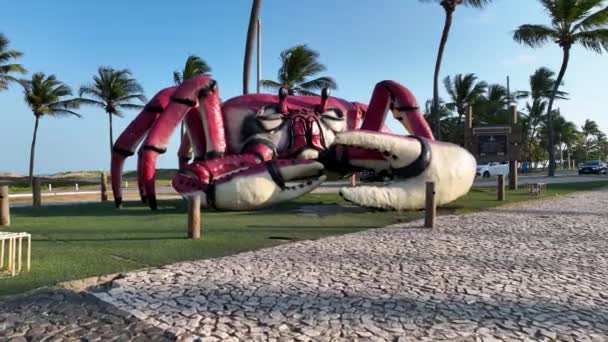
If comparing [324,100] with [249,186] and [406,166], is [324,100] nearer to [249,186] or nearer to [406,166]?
[406,166]

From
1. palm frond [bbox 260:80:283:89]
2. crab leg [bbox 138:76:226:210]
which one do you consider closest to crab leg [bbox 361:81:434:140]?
crab leg [bbox 138:76:226:210]

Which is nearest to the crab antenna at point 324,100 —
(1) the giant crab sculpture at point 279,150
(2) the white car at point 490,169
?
(1) the giant crab sculpture at point 279,150

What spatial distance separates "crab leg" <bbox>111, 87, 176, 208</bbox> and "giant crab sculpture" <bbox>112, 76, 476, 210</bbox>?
19 millimetres

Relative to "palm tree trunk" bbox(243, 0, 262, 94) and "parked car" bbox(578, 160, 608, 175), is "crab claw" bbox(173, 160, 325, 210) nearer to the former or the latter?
"palm tree trunk" bbox(243, 0, 262, 94)

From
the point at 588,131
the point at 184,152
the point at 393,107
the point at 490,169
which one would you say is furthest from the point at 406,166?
the point at 588,131

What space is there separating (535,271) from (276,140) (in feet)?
19.9

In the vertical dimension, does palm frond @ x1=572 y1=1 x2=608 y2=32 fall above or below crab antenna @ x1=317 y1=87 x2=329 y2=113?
above

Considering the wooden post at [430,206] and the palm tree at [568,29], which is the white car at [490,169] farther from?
the wooden post at [430,206]

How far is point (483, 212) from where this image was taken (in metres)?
9.07

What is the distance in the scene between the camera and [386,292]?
137 inches

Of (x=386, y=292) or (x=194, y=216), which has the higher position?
(x=194, y=216)

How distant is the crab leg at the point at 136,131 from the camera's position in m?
8.50

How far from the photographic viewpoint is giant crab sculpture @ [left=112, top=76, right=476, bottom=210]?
8023 millimetres

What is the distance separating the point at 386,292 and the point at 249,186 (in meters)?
4.75
